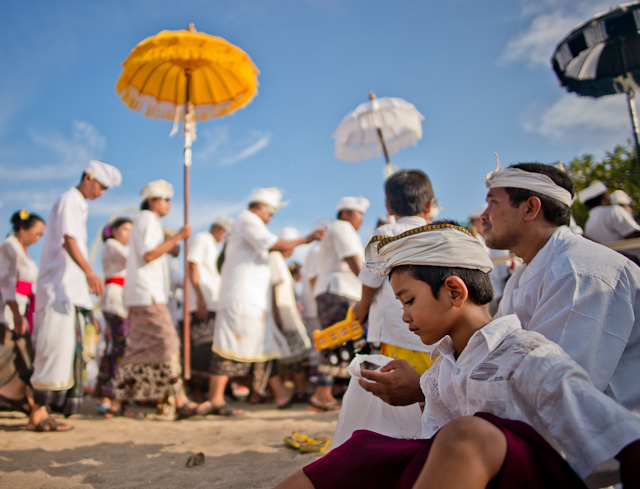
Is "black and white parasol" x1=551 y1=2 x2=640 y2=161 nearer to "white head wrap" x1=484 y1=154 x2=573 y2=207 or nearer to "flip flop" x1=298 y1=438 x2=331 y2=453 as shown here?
"white head wrap" x1=484 y1=154 x2=573 y2=207

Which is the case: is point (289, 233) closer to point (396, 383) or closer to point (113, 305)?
point (113, 305)

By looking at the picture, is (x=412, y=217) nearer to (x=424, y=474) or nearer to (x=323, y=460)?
(x=323, y=460)

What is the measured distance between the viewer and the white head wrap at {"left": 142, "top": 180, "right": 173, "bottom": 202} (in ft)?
17.5

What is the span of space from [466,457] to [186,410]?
401 cm

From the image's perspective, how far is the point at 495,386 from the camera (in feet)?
4.85

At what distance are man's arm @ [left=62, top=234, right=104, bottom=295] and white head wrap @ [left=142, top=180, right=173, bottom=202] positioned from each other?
1.11m

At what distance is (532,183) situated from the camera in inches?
90.7

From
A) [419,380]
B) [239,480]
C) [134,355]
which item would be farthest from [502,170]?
[134,355]

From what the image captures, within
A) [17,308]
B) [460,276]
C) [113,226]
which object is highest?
[113,226]

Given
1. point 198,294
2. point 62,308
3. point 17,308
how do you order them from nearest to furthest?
point 62,308, point 17,308, point 198,294

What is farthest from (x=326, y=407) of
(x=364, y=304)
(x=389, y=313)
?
(x=389, y=313)

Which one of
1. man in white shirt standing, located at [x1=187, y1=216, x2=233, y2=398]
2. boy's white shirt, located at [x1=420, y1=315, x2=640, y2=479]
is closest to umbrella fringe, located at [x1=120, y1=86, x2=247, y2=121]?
man in white shirt standing, located at [x1=187, y1=216, x2=233, y2=398]

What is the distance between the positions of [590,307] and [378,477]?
3.28ft

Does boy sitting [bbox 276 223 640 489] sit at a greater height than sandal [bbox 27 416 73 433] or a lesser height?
greater
